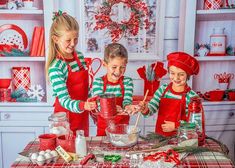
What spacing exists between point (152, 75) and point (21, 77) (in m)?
1.06

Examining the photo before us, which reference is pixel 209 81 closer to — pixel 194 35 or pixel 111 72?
pixel 194 35

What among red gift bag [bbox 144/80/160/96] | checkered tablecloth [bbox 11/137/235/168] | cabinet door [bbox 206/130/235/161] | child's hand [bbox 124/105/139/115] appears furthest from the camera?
cabinet door [bbox 206/130/235/161]

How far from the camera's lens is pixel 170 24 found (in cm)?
259

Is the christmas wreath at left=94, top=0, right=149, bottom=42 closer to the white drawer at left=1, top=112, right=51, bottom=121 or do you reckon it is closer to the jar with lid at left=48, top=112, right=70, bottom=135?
the white drawer at left=1, top=112, right=51, bottom=121

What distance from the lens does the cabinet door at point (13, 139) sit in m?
2.73

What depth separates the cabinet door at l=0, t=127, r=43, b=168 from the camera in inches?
108

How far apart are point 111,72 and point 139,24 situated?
2.41 feet

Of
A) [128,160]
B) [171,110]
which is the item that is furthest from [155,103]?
[128,160]

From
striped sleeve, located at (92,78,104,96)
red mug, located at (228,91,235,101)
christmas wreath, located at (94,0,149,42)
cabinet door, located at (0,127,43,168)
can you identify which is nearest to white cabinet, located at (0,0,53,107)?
cabinet door, located at (0,127,43,168)

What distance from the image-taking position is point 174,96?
201cm

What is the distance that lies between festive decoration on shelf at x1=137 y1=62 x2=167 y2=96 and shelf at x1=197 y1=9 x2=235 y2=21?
1.68 ft

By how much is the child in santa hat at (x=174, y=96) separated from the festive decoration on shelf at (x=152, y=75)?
401 mm

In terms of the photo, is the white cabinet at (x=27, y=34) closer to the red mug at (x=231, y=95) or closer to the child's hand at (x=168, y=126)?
the child's hand at (x=168, y=126)

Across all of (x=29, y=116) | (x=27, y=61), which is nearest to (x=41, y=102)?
(x=29, y=116)
